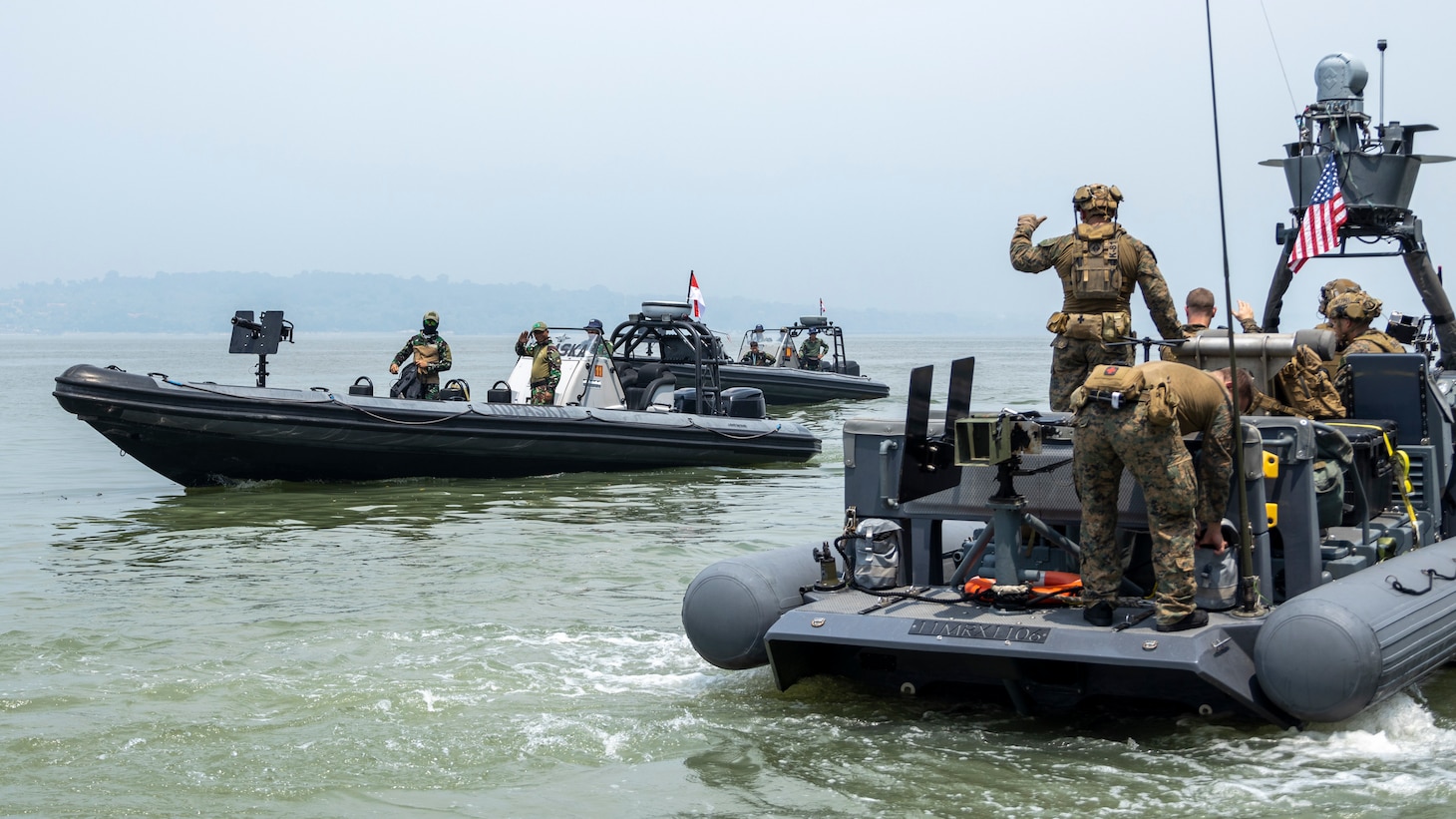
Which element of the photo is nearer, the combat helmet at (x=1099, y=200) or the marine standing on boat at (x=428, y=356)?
the combat helmet at (x=1099, y=200)

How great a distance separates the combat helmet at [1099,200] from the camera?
710cm

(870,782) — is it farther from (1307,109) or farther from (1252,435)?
(1307,109)

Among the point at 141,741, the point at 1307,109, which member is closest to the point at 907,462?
the point at 141,741

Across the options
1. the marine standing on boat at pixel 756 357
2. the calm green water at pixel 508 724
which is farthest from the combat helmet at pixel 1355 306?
the marine standing on boat at pixel 756 357

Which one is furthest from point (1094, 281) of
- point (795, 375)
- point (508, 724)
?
point (795, 375)

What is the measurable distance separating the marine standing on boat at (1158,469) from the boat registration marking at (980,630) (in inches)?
9.5

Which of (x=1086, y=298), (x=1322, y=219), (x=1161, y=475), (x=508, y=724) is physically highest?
(x=1322, y=219)

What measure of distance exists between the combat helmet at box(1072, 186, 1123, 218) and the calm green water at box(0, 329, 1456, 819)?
2.45 metres

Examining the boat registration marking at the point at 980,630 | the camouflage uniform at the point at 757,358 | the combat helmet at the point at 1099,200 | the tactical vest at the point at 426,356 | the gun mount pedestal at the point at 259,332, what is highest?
the combat helmet at the point at 1099,200

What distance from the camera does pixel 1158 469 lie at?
5.40 metres

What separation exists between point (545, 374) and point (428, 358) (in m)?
1.32

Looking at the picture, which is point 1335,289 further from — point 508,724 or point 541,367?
point 541,367

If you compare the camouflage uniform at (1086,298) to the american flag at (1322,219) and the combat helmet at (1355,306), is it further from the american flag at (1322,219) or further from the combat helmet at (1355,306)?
the american flag at (1322,219)

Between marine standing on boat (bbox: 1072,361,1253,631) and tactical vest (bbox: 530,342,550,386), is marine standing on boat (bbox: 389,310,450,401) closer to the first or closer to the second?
tactical vest (bbox: 530,342,550,386)
